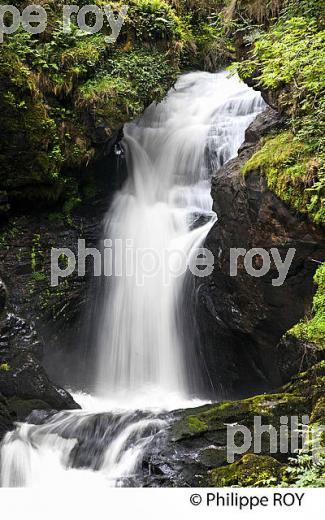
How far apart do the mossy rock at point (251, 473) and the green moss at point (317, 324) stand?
1.74 metres

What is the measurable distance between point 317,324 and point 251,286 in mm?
1901

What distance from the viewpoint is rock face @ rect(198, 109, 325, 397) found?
6.80 meters

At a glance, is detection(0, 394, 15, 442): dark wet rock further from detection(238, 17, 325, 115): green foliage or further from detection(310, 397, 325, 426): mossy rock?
detection(238, 17, 325, 115): green foliage

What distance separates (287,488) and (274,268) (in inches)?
147

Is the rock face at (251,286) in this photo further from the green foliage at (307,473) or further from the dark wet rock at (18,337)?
the dark wet rock at (18,337)

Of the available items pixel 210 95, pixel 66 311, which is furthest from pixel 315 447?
pixel 210 95

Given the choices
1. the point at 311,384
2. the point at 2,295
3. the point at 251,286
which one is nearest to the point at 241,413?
the point at 311,384

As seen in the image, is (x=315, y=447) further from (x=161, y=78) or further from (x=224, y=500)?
(x=161, y=78)

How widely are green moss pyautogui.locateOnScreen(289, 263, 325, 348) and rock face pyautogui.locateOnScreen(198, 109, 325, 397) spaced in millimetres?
274

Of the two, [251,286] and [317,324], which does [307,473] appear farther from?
[251,286]

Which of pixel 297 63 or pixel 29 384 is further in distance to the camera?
pixel 29 384

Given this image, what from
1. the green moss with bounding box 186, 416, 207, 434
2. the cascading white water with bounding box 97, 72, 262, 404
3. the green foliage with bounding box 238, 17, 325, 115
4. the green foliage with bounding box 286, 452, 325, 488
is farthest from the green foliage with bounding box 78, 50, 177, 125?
the green foliage with bounding box 286, 452, 325, 488

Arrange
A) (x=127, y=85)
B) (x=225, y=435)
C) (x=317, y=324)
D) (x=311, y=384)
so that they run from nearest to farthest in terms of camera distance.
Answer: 1. (x=225, y=435)
2. (x=311, y=384)
3. (x=317, y=324)
4. (x=127, y=85)

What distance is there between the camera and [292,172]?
22.0ft
